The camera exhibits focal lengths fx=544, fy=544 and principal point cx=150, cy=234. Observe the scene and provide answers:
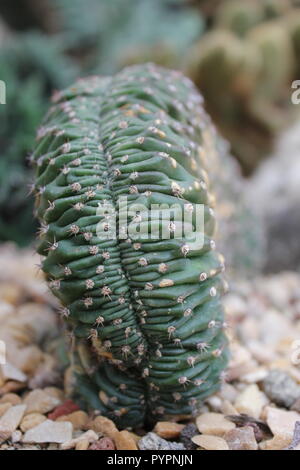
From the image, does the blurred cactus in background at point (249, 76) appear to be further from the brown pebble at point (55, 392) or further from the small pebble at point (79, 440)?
the small pebble at point (79, 440)

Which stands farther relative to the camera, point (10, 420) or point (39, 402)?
point (39, 402)

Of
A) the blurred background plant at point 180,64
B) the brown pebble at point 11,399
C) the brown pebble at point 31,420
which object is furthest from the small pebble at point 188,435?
the blurred background plant at point 180,64

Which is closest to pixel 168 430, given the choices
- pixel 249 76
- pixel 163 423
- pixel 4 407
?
pixel 163 423

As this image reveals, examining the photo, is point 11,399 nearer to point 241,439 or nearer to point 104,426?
point 104,426

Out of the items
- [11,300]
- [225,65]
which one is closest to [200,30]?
[225,65]
